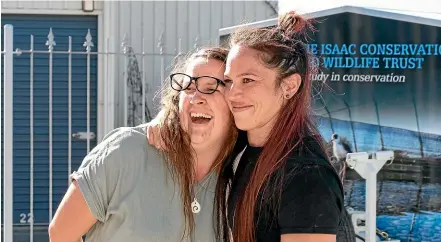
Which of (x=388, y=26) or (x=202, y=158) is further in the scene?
(x=388, y=26)

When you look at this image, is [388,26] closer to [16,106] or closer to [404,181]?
[404,181]

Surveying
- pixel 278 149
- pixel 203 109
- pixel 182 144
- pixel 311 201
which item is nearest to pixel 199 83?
pixel 203 109

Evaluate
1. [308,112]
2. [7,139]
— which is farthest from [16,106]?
[308,112]

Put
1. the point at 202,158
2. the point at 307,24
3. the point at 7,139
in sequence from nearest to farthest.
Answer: the point at 307,24, the point at 202,158, the point at 7,139

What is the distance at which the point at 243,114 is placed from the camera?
81.6 inches

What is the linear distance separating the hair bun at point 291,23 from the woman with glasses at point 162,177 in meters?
0.28

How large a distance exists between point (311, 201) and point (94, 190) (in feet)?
2.49

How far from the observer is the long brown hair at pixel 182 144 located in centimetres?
228

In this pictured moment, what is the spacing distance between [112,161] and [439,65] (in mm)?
3025

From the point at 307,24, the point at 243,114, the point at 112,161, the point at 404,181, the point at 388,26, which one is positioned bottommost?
the point at 404,181

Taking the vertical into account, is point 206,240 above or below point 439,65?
below

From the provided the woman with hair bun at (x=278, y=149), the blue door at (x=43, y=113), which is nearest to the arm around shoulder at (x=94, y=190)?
the woman with hair bun at (x=278, y=149)

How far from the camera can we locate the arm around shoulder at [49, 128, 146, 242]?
7.25ft

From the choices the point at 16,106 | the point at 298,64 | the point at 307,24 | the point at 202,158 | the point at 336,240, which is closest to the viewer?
the point at 336,240
